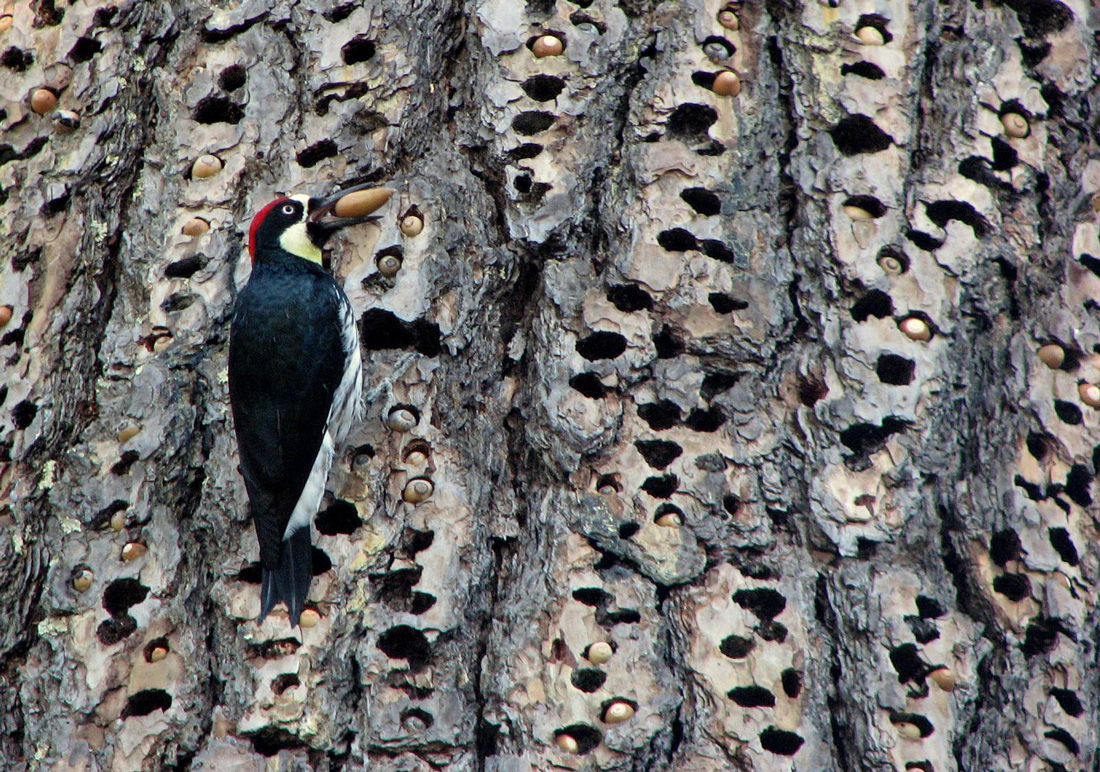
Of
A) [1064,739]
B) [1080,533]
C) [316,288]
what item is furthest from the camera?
[316,288]

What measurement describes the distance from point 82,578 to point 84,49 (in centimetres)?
122

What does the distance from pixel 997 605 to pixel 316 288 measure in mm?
1866

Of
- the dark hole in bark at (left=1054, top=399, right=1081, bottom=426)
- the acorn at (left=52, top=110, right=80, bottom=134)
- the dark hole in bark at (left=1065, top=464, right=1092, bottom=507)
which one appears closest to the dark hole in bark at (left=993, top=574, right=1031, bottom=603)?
the dark hole in bark at (left=1065, top=464, right=1092, bottom=507)

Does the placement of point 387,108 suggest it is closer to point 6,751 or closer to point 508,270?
point 508,270

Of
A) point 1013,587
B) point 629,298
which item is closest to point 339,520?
point 629,298

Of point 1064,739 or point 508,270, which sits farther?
point 508,270

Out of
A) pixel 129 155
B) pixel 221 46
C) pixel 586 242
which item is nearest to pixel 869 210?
pixel 586 242

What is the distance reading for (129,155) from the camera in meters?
2.32

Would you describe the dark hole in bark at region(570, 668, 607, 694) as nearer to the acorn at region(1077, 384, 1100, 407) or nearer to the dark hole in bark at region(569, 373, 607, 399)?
the dark hole in bark at region(569, 373, 607, 399)

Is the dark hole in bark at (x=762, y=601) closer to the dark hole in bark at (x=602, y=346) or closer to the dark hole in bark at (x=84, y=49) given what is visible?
the dark hole in bark at (x=602, y=346)

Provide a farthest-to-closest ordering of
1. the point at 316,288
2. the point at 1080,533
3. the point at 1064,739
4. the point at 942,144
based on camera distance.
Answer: the point at 316,288 < the point at 942,144 < the point at 1080,533 < the point at 1064,739

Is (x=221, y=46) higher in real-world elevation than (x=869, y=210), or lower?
higher

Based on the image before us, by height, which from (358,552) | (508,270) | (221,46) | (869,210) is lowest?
(358,552)

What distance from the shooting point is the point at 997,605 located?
203 centimetres
